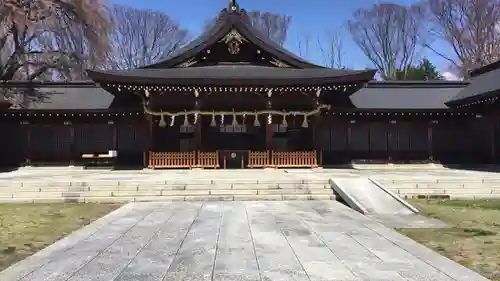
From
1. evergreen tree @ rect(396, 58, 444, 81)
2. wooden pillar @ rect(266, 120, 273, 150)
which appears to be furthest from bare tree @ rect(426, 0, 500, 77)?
wooden pillar @ rect(266, 120, 273, 150)

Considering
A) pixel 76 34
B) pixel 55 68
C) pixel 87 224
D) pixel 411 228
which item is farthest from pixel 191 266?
pixel 76 34

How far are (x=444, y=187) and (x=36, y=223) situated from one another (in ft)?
42.9

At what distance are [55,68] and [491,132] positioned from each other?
29.6 meters

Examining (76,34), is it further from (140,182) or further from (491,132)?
(491,132)

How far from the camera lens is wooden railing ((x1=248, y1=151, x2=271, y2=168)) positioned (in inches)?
836

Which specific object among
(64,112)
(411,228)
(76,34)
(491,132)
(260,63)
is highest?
(76,34)

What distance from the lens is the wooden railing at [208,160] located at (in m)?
21.0

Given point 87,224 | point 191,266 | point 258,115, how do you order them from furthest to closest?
point 258,115 → point 87,224 → point 191,266

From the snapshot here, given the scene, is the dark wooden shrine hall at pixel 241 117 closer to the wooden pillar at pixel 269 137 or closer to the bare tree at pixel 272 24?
the wooden pillar at pixel 269 137

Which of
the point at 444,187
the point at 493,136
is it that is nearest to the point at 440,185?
the point at 444,187

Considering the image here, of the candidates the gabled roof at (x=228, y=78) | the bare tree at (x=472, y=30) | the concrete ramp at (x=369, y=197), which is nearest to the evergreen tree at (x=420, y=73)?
the bare tree at (x=472, y=30)

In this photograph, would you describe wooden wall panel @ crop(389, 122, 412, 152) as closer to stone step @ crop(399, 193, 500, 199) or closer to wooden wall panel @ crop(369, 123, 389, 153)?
wooden wall panel @ crop(369, 123, 389, 153)

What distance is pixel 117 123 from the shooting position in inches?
923

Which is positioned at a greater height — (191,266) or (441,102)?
(441,102)
